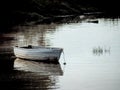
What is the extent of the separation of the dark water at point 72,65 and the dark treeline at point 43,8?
2432 centimetres

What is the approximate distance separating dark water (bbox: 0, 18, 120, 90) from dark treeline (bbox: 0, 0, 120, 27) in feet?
79.8

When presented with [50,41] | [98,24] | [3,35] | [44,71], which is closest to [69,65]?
[44,71]

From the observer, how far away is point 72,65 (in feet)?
186

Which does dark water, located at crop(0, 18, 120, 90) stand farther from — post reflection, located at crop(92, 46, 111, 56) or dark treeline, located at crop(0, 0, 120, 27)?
dark treeline, located at crop(0, 0, 120, 27)

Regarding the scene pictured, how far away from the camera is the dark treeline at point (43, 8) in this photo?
117 metres

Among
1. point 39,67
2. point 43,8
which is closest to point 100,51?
A: point 39,67

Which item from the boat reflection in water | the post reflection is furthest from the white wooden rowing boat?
the post reflection

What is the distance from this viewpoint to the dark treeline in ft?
385

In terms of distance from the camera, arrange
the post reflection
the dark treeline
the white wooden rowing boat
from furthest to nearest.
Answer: the dark treeline < the post reflection < the white wooden rowing boat

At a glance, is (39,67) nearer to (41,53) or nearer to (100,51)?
(41,53)

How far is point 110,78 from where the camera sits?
4919 cm

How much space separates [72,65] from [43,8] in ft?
261

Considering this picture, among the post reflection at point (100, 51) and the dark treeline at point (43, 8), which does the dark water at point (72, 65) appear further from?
the dark treeline at point (43, 8)

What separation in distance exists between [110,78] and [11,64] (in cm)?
1492
